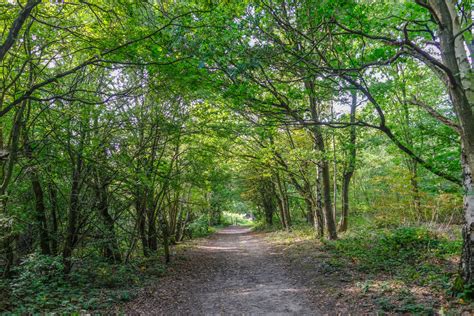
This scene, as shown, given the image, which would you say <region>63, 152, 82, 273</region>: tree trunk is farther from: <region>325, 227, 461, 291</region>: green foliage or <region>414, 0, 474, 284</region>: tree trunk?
<region>414, 0, 474, 284</region>: tree trunk

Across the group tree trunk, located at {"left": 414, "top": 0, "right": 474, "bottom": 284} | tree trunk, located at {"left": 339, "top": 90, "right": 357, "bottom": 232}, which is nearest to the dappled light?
tree trunk, located at {"left": 414, "top": 0, "right": 474, "bottom": 284}

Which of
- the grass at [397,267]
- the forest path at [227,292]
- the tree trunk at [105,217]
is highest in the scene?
the tree trunk at [105,217]

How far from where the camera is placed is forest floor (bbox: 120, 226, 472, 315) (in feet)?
16.7

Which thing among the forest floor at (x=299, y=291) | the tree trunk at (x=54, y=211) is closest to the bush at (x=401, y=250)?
the forest floor at (x=299, y=291)

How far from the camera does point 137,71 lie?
818 cm

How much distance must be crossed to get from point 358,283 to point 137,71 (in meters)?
7.83

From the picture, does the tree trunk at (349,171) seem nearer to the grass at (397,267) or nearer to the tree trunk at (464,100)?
the grass at (397,267)

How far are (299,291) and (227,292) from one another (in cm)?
180

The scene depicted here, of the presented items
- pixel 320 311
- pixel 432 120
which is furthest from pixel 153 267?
pixel 432 120

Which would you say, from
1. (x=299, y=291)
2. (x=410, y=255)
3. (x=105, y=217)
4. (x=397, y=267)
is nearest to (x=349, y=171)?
(x=410, y=255)

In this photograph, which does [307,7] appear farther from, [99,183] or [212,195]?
[212,195]

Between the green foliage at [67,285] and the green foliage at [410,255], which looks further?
the green foliage at [410,255]

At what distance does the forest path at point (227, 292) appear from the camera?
19.6 feet

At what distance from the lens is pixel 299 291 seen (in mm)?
6871
